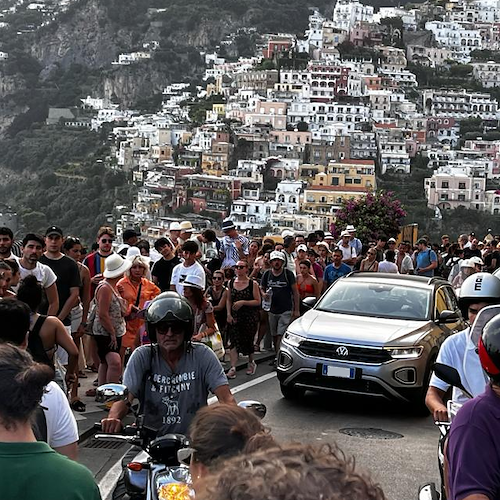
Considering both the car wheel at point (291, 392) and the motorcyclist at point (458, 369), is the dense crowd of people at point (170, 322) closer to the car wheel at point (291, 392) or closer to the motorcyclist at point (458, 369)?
the motorcyclist at point (458, 369)

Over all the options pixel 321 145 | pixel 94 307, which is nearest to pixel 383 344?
pixel 94 307

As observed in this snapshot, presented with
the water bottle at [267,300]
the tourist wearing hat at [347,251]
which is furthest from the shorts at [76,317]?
the tourist wearing hat at [347,251]

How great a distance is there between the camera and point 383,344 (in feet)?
33.3

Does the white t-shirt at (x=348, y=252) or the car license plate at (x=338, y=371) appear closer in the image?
the car license plate at (x=338, y=371)

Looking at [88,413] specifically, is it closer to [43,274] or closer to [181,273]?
[43,274]

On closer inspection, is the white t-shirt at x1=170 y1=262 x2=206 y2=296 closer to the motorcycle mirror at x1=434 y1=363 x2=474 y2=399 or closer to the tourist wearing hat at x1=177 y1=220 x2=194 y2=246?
the tourist wearing hat at x1=177 y1=220 x2=194 y2=246

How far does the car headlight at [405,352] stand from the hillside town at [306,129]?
9616cm

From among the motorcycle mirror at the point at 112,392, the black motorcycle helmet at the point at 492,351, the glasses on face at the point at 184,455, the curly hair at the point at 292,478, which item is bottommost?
the glasses on face at the point at 184,455

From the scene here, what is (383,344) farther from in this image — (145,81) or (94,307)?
(145,81)

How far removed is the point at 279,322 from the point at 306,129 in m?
147

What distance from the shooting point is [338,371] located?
10148 millimetres

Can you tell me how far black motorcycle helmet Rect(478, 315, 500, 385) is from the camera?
3660mm

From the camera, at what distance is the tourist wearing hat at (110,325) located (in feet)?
32.3

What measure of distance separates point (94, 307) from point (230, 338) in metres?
2.77
